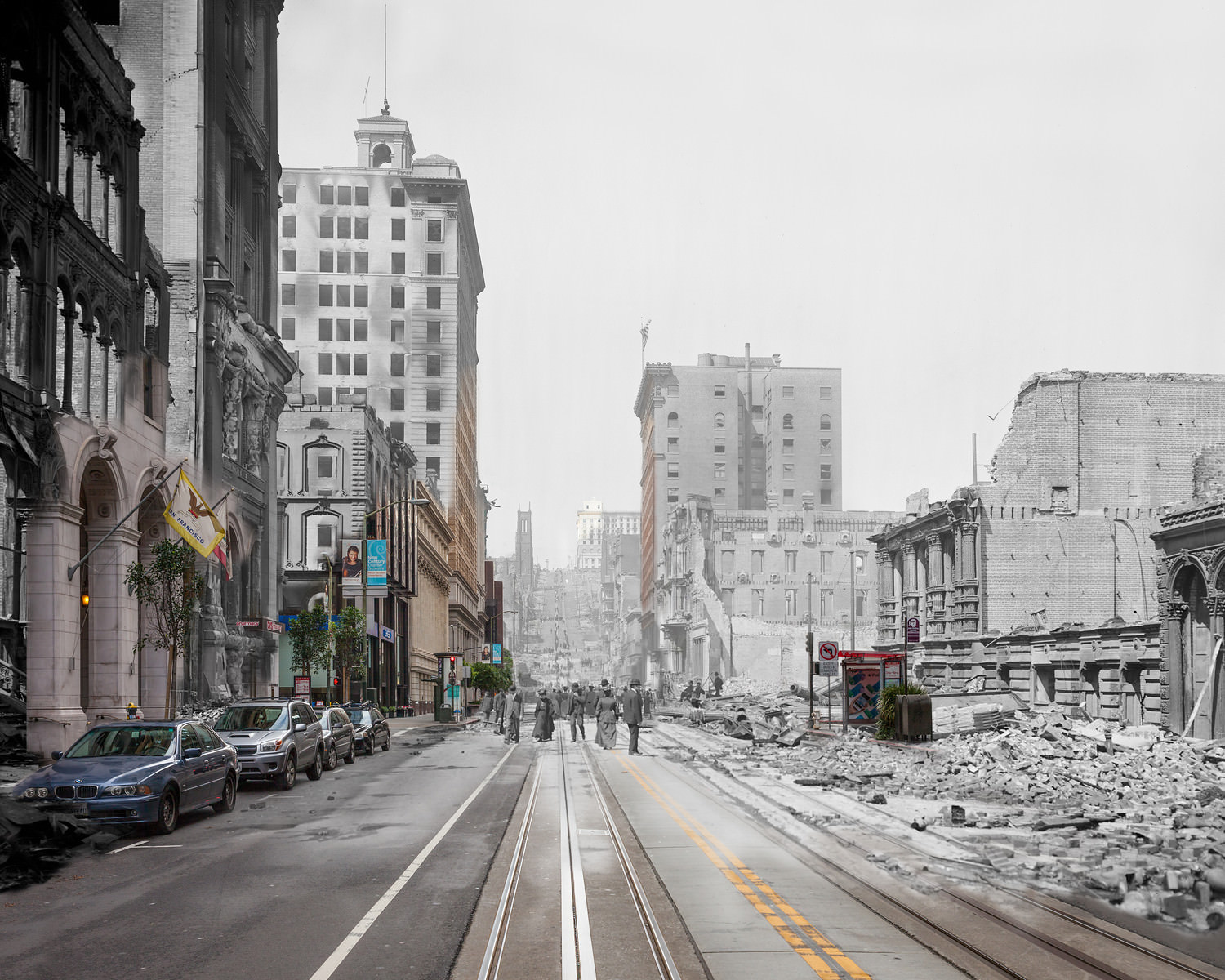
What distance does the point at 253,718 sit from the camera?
25.4m

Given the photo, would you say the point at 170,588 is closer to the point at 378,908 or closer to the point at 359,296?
the point at 378,908

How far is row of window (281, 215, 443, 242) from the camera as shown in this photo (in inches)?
4296

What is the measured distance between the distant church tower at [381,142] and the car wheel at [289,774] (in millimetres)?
101555

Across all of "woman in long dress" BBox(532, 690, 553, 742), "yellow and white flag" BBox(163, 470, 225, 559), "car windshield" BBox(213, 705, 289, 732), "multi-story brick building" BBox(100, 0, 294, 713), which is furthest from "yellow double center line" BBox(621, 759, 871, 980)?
"multi-story brick building" BBox(100, 0, 294, 713)

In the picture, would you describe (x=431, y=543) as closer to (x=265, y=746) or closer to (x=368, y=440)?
(x=368, y=440)

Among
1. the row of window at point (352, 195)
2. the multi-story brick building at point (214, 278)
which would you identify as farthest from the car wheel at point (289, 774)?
the row of window at point (352, 195)

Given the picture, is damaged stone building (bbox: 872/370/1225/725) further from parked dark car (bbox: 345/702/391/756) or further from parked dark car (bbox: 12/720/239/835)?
parked dark car (bbox: 12/720/239/835)

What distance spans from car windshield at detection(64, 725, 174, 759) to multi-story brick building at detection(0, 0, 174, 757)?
1203 centimetres

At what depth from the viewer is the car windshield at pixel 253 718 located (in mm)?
25047

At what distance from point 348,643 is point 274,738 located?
2889cm

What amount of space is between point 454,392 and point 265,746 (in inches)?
3440

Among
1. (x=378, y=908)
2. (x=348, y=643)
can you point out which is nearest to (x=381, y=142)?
(x=348, y=643)

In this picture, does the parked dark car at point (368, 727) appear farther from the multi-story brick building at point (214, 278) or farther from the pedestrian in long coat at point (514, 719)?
the multi-story brick building at point (214, 278)

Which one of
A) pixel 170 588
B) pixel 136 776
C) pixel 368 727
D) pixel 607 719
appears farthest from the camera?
pixel 607 719
